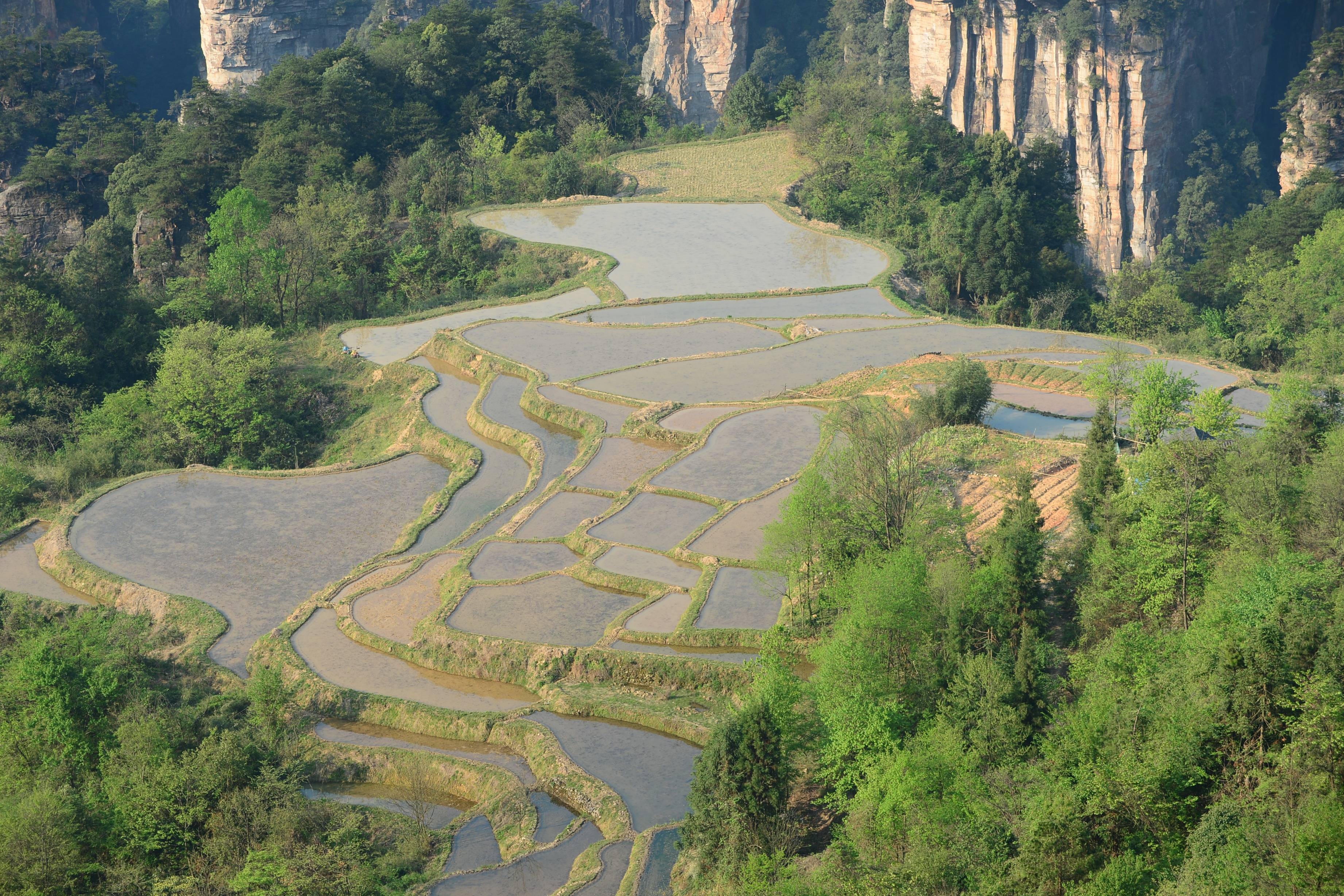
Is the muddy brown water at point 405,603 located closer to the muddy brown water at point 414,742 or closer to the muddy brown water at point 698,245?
the muddy brown water at point 414,742

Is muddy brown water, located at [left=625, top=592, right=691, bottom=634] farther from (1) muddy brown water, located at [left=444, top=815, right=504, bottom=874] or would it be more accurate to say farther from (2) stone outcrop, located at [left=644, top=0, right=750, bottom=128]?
(2) stone outcrop, located at [left=644, top=0, right=750, bottom=128]

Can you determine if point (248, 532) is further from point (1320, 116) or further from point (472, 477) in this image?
point (1320, 116)

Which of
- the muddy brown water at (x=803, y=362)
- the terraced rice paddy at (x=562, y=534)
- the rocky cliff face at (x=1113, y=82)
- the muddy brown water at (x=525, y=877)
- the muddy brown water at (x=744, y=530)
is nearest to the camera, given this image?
the muddy brown water at (x=525, y=877)

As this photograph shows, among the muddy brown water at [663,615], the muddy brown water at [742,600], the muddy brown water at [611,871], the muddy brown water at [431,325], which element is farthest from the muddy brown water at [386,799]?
the muddy brown water at [431,325]

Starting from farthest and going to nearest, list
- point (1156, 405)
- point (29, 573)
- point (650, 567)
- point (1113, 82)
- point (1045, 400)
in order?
1. point (1113, 82)
2. point (1045, 400)
3. point (29, 573)
4. point (650, 567)
5. point (1156, 405)

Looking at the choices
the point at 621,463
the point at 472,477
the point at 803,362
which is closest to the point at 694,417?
the point at 621,463

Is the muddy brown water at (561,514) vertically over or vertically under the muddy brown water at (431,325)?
under

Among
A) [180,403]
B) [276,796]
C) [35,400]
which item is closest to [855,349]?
[180,403]
